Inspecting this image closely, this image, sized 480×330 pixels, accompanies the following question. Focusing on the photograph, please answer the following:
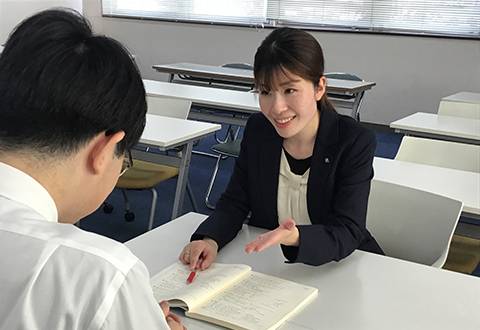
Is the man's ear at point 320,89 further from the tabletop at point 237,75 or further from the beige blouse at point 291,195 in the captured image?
the tabletop at point 237,75

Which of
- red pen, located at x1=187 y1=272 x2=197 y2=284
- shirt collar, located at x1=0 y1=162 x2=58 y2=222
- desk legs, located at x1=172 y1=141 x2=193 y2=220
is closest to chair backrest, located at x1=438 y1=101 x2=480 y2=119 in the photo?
desk legs, located at x1=172 y1=141 x2=193 y2=220

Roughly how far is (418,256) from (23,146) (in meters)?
1.50

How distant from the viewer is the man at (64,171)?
0.65m

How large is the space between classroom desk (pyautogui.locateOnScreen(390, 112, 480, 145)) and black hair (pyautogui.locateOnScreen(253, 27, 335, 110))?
73.6 inches

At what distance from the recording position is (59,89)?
71cm

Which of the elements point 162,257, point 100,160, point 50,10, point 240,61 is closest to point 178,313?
point 162,257

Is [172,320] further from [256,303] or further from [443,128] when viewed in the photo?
[443,128]

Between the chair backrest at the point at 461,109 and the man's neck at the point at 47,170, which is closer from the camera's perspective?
the man's neck at the point at 47,170

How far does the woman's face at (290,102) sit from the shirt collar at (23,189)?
1017 mm

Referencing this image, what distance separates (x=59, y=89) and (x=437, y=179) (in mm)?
1989

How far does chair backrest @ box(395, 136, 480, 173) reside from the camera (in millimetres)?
2598

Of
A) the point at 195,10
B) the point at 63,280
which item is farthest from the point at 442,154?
the point at 195,10

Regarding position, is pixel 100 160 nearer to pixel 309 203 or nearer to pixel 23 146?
pixel 23 146

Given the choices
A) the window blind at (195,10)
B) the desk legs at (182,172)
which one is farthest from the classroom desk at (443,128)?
the window blind at (195,10)
